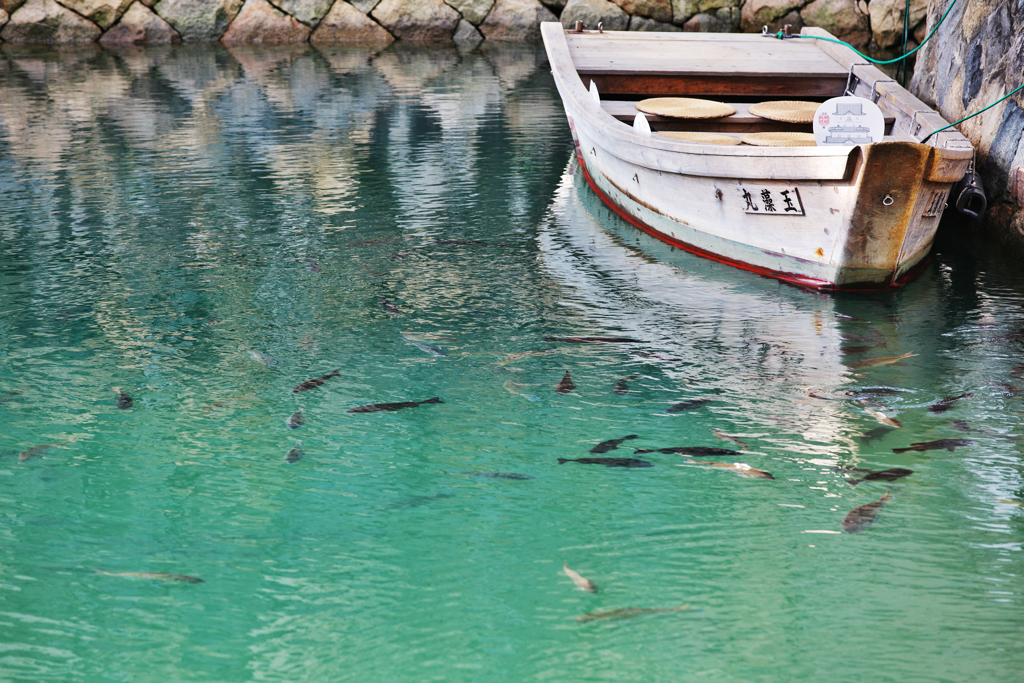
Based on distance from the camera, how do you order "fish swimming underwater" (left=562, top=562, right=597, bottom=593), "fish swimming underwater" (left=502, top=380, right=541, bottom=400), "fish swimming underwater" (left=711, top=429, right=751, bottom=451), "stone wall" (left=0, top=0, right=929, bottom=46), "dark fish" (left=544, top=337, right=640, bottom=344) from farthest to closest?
"stone wall" (left=0, top=0, right=929, bottom=46) → "dark fish" (left=544, top=337, right=640, bottom=344) → "fish swimming underwater" (left=502, top=380, right=541, bottom=400) → "fish swimming underwater" (left=711, top=429, right=751, bottom=451) → "fish swimming underwater" (left=562, top=562, right=597, bottom=593)

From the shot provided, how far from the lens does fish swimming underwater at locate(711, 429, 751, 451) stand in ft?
11.8

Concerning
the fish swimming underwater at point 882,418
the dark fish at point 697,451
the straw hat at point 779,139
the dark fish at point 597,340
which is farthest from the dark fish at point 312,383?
the straw hat at point 779,139

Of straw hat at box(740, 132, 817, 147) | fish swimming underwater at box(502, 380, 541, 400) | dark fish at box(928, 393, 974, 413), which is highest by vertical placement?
straw hat at box(740, 132, 817, 147)

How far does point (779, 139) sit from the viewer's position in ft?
20.3

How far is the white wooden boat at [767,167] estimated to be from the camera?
4926 mm

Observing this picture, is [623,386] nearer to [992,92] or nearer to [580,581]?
[580,581]

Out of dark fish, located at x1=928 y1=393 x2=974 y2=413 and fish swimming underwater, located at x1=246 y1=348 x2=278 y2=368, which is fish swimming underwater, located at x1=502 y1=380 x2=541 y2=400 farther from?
dark fish, located at x1=928 y1=393 x2=974 y2=413

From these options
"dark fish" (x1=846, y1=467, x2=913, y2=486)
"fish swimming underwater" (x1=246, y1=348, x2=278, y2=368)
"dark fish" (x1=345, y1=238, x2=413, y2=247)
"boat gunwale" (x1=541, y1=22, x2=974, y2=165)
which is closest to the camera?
"dark fish" (x1=846, y1=467, x2=913, y2=486)

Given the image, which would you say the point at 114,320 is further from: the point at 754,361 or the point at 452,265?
the point at 754,361

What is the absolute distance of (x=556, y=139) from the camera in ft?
31.2

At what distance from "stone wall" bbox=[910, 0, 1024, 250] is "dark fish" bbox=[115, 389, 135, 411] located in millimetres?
5493

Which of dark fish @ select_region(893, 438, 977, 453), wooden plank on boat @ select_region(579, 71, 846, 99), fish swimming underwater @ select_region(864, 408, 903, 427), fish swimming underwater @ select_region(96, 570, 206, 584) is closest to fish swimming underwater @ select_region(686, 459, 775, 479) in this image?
dark fish @ select_region(893, 438, 977, 453)

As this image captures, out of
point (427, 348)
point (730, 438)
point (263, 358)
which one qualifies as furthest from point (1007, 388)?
point (263, 358)

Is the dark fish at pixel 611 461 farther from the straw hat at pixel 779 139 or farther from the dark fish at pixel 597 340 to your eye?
the straw hat at pixel 779 139
